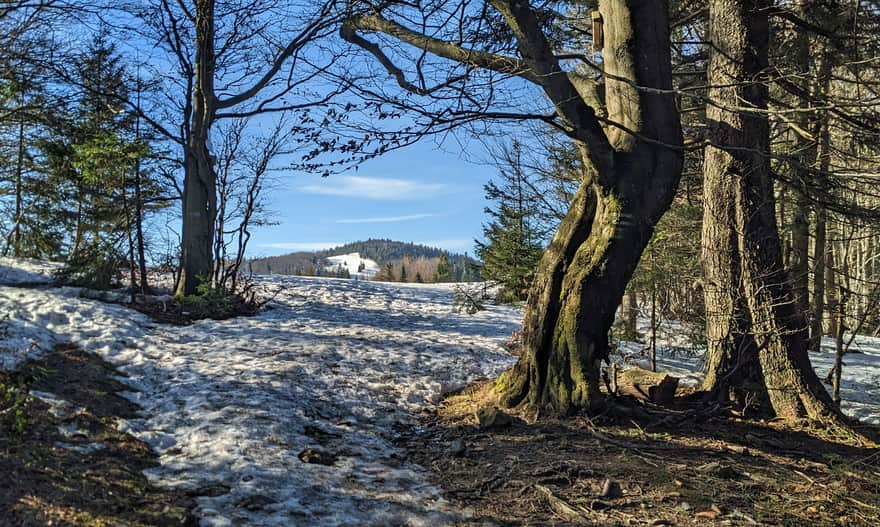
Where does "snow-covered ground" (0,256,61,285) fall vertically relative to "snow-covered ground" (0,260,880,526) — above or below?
above

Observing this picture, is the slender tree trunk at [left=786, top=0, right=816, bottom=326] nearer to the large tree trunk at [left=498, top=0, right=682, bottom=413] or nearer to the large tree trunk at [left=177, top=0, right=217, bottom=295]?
the large tree trunk at [left=498, top=0, right=682, bottom=413]

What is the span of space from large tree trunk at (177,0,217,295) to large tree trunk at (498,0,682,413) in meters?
7.89

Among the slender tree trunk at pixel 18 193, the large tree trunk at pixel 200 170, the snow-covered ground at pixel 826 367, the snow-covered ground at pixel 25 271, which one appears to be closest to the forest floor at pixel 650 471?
the snow-covered ground at pixel 826 367

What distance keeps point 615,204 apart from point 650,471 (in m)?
2.44

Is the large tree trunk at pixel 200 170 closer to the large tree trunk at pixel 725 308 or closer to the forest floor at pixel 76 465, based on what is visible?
the forest floor at pixel 76 465

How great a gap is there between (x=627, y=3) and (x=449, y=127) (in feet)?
7.30

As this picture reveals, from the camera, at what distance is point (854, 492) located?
3705 millimetres

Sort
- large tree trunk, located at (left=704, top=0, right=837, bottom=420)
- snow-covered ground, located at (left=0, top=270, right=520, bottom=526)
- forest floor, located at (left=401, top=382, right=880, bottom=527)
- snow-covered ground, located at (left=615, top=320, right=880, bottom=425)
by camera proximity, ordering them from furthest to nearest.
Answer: snow-covered ground, located at (left=615, top=320, right=880, bottom=425), large tree trunk, located at (left=704, top=0, right=837, bottom=420), snow-covered ground, located at (left=0, top=270, right=520, bottom=526), forest floor, located at (left=401, top=382, right=880, bottom=527)

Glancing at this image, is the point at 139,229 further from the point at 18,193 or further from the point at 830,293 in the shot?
the point at 830,293

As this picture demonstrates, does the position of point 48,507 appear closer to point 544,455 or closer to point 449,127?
point 544,455

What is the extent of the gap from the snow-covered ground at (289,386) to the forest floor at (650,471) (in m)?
0.41

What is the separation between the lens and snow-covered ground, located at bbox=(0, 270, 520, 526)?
342cm

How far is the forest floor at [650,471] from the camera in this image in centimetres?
329

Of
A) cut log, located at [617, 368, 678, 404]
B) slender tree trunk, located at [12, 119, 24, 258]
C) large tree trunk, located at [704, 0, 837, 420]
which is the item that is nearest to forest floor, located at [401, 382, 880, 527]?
cut log, located at [617, 368, 678, 404]
